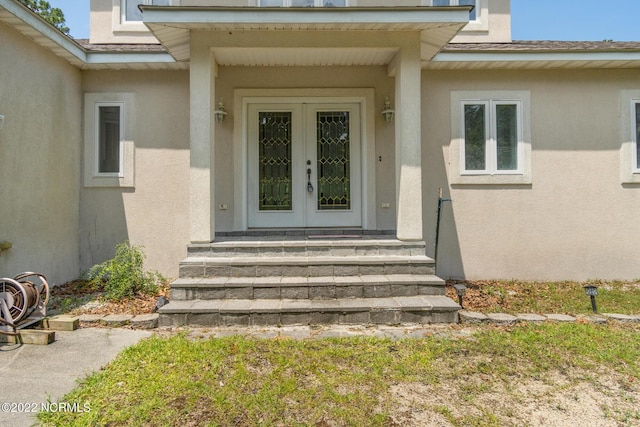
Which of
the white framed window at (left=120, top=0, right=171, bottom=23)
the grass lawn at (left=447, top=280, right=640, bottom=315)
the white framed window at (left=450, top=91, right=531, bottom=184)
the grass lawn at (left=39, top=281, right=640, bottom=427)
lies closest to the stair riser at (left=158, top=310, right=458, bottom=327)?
the grass lawn at (left=39, top=281, right=640, bottom=427)

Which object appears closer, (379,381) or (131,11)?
(379,381)

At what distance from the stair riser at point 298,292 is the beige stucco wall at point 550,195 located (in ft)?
7.64

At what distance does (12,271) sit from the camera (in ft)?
16.2

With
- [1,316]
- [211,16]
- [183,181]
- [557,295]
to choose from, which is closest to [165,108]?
[183,181]

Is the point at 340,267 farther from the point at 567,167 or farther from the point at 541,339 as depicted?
the point at 567,167

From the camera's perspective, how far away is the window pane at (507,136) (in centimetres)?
664

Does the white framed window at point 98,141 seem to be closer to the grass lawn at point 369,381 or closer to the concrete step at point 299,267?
the concrete step at point 299,267

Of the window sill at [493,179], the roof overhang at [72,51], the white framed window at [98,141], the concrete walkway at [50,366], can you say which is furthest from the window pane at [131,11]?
the window sill at [493,179]

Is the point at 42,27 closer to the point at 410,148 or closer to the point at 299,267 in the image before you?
the point at 299,267

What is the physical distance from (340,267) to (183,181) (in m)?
3.34

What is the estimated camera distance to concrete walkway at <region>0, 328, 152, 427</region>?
2633 millimetres

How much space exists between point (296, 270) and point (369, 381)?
Answer: 7.01 ft

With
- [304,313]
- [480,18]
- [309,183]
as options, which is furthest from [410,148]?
[480,18]

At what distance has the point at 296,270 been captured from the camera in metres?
4.95
